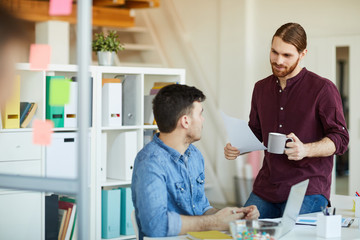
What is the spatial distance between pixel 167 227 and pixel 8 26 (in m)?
1.16

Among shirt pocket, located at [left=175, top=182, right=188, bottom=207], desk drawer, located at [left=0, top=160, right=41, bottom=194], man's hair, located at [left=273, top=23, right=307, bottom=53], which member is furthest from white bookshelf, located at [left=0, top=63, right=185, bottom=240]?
man's hair, located at [left=273, top=23, right=307, bottom=53]

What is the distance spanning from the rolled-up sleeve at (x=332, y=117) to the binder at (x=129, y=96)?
1.95m

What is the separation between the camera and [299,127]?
2887 millimetres

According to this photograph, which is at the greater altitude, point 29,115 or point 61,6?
point 61,6

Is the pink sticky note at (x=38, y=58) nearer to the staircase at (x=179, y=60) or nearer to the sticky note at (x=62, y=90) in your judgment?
the sticky note at (x=62, y=90)

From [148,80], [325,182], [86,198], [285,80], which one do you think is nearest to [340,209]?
[325,182]

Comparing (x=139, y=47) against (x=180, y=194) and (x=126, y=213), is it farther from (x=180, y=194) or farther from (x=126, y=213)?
(x=180, y=194)

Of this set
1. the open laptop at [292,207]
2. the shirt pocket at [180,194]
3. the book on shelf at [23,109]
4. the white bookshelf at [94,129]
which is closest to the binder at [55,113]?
the white bookshelf at [94,129]

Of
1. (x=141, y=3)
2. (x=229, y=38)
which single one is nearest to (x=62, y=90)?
(x=141, y=3)

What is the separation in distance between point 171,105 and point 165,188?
0.40 metres

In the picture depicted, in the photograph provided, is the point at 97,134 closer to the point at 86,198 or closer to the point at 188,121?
the point at 188,121

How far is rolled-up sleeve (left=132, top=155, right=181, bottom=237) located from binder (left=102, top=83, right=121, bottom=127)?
206cm

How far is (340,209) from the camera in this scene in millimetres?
2855

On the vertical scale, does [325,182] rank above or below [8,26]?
below
